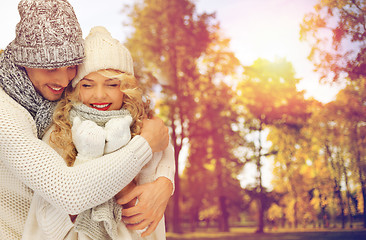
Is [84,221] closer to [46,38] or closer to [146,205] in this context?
[146,205]

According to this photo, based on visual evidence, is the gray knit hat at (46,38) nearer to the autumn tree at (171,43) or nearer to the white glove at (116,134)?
the white glove at (116,134)

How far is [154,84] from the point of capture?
705 centimetres

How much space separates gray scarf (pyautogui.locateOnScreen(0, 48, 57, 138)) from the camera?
6.27 feet

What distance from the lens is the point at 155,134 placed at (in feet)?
6.42

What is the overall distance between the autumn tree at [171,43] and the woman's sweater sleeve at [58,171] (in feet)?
17.5

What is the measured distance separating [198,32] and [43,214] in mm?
6006

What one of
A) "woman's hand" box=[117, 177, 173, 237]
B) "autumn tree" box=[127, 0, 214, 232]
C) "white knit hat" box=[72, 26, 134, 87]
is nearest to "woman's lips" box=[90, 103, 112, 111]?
"white knit hat" box=[72, 26, 134, 87]

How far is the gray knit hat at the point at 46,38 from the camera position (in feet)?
6.09

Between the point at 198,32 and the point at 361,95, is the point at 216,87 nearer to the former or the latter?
the point at 198,32

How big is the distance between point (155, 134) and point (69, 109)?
0.48m

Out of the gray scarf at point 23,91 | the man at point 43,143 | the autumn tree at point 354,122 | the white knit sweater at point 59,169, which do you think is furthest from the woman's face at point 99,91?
the autumn tree at point 354,122

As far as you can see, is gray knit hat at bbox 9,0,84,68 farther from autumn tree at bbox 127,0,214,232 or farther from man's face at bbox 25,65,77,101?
autumn tree at bbox 127,0,214,232

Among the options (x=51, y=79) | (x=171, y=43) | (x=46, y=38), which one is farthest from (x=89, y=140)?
(x=171, y=43)

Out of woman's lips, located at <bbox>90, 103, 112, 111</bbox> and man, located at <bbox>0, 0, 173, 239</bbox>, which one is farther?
woman's lips, located at <bbox>90, 103, 112, 111</bbox>
